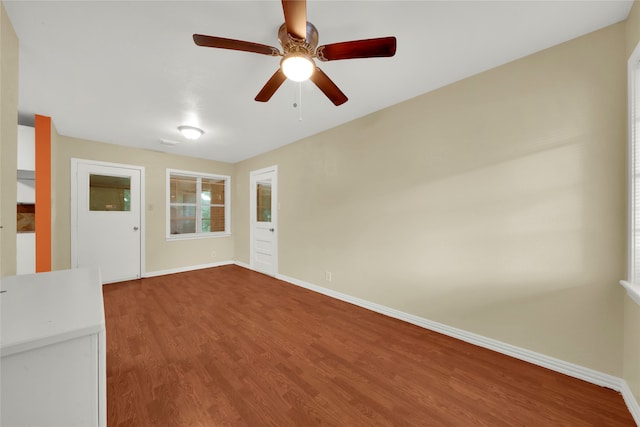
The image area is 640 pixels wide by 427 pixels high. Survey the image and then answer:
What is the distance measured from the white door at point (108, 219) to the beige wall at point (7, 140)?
2568 mm

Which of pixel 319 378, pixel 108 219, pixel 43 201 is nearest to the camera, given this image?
pixel 319 378

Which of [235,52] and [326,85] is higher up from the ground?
[235,52]

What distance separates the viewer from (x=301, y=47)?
1437mm

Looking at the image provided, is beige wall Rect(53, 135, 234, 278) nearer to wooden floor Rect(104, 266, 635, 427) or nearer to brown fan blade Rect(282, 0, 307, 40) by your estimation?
wooden floor Rect(104, 266, 635, 427)

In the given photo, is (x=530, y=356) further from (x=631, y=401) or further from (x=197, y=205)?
(x=197, y=205)

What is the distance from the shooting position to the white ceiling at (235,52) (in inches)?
56.2

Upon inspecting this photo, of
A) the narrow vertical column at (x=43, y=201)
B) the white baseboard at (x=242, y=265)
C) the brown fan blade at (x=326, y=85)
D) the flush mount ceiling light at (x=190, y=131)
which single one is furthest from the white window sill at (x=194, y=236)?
the brown fan blade at (x=326, y=85)

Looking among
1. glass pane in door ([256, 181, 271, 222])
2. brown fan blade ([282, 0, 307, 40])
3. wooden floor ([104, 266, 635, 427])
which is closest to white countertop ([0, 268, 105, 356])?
wooden floor ([104, 266, 635, 427])

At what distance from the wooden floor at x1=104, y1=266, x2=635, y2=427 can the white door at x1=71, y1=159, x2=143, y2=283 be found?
1.73 meters

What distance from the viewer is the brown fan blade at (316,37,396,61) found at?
4.24 ft

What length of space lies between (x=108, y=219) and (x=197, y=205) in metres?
1.46

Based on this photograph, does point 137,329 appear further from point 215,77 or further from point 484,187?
point 484,187

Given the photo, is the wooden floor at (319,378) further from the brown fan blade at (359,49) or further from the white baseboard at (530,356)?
the brown fan blade at (359,49)

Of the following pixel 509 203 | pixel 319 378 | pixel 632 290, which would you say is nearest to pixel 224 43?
pixel 319 378
